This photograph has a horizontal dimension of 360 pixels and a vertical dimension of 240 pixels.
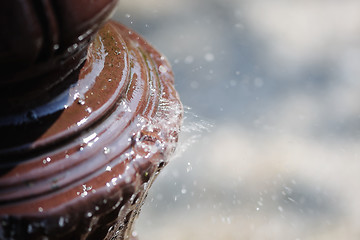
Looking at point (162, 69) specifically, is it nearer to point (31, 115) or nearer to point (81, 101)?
point (81, 101)

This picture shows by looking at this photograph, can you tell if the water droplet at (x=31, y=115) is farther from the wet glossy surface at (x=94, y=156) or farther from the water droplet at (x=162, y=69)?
the water droplet at (x=162, y=69)

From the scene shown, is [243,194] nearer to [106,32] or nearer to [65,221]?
[106,32]

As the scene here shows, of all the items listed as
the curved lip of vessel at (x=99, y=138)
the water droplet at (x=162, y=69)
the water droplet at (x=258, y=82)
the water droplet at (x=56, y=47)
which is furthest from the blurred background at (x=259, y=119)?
the water droplet at (x=56, y=47)

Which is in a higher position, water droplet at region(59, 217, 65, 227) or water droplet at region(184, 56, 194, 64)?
water droplet at region(59, 217, 65, 227)

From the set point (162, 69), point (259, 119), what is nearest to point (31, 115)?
point (162, 69)

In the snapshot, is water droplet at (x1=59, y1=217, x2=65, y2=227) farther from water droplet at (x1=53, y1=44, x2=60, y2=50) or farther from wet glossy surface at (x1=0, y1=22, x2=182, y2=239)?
water droplet at (x1=53, y1=44, x2=60, y2=50)

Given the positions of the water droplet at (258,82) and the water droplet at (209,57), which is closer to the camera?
the water droplet at (258,82)

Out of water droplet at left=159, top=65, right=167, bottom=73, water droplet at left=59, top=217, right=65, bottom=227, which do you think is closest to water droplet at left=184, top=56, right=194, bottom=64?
water droplet at left=159, top=65, right=167, bottom=73

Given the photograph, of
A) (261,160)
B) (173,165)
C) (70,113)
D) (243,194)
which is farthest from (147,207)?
(70,113)

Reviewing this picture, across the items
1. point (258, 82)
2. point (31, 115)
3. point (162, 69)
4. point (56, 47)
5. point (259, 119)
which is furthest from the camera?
point (258, 82)
